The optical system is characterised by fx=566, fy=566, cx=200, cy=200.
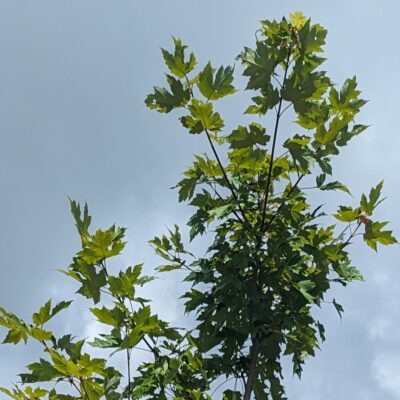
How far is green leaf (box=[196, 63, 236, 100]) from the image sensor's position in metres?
4.19

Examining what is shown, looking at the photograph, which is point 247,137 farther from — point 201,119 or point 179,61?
point 179,61

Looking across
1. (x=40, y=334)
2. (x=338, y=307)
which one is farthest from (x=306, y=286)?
(x=40, y=334)

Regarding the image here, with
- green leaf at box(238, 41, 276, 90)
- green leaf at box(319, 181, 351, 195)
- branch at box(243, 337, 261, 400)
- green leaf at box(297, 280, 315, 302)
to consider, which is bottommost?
branch at box(243, 337, 261, 400)

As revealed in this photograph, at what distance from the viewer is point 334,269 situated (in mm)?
4641

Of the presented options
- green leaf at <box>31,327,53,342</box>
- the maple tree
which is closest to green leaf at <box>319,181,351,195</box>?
the maple tree

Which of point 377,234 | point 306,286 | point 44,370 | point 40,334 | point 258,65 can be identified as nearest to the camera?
point 44,370

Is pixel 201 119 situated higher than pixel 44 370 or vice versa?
pixel 201 119

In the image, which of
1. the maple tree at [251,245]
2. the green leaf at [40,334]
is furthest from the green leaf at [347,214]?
the green leaf at [40,334]

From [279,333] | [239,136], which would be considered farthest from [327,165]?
[279,333]

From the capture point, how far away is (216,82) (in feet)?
13.9

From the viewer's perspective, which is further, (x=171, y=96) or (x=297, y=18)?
(x=297, y=18)

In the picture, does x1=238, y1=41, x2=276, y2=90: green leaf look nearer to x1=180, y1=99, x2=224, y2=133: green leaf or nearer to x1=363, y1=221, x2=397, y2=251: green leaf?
x1=180, y1=99, x2=224, y2=133: green leaf

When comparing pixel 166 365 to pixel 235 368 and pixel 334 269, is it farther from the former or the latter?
pixel 334 269

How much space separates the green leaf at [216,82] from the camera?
4.19 m
